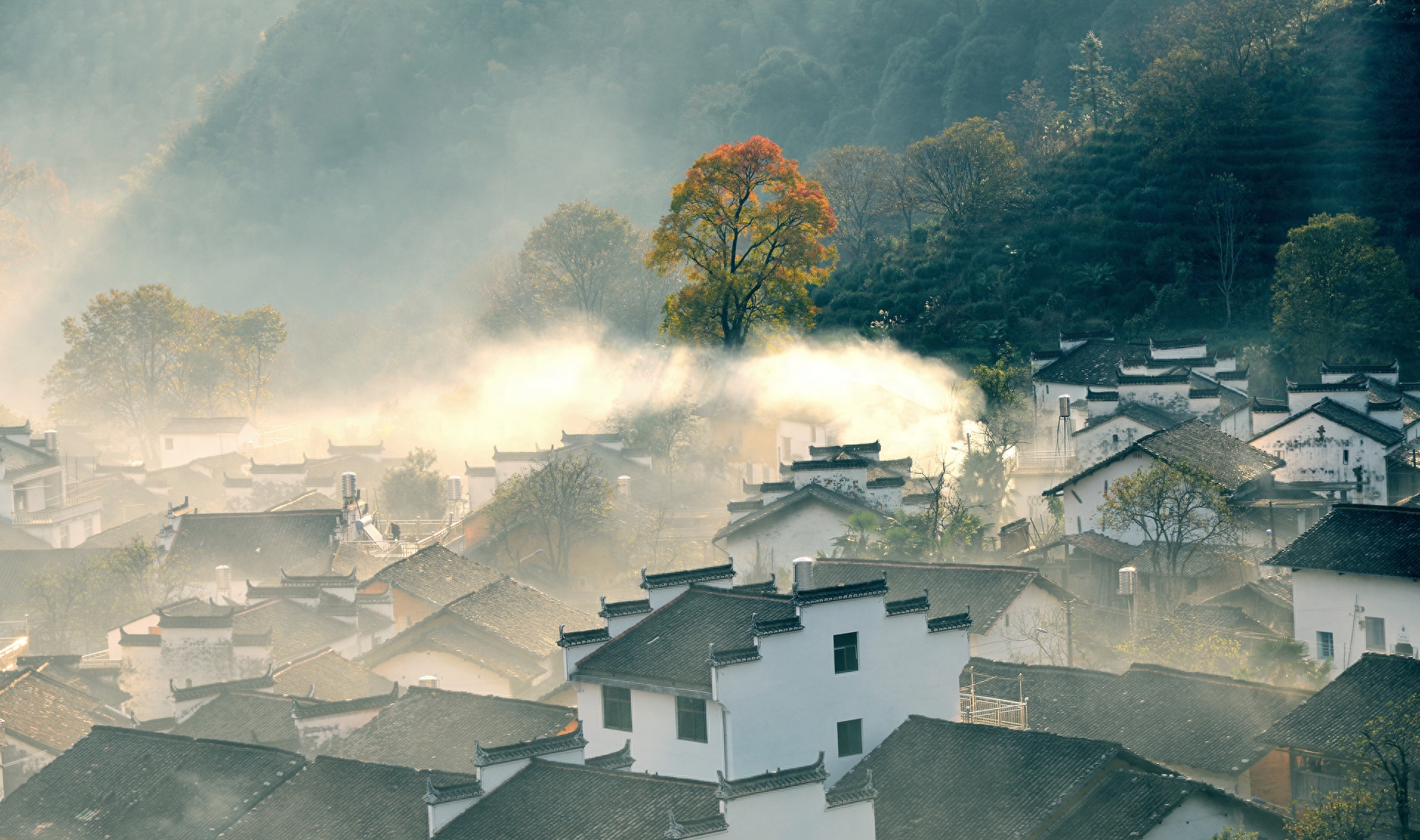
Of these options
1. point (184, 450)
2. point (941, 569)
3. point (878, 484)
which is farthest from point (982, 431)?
point (184, 450)

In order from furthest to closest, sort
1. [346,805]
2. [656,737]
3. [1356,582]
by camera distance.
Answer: [1356,582] → [656,737] → [346,805]

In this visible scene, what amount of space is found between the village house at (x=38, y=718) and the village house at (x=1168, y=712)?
2156 cm

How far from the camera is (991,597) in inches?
1518

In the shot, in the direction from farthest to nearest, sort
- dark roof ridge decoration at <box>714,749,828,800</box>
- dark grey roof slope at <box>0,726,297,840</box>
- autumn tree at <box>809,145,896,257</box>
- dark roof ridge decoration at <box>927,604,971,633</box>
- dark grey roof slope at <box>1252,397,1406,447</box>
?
1. autumn tree at <box>809,145,896,257</box>
2. dark grey roof slope at <box>1252,397,1406,447</box>
3. dark roof ridge decoration at <box>927,604,971,633</box>
4. dark grey roof slope at <box>0,726,297,840</box>
5. dark roof ridge decoration at <box>714,749,828,800</box>

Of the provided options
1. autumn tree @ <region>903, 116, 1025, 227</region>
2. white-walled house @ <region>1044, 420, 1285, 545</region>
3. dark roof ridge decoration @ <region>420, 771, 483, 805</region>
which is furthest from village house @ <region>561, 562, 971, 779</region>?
autumn tree @ <region>903, 116, 1025, 227</region>

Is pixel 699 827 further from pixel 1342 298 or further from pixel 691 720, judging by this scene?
pixel 1342 298

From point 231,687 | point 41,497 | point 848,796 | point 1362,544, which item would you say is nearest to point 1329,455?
point 1362,544

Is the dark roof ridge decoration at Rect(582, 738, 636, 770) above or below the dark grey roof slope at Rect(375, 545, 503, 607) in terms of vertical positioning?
below

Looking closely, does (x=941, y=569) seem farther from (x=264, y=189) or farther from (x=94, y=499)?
(x=264, y=189)

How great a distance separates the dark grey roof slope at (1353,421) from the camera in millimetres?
49281

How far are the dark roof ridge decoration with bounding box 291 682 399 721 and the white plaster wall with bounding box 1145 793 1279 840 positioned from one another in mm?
16579

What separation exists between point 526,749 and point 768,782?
202 inches

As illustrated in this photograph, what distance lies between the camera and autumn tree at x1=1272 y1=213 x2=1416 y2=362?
65.1 m

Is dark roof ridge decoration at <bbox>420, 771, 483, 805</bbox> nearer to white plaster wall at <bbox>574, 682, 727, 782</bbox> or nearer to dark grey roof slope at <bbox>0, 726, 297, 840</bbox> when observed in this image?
white plaster wall at <bbox>574, 682, 727, 782</bbox>
